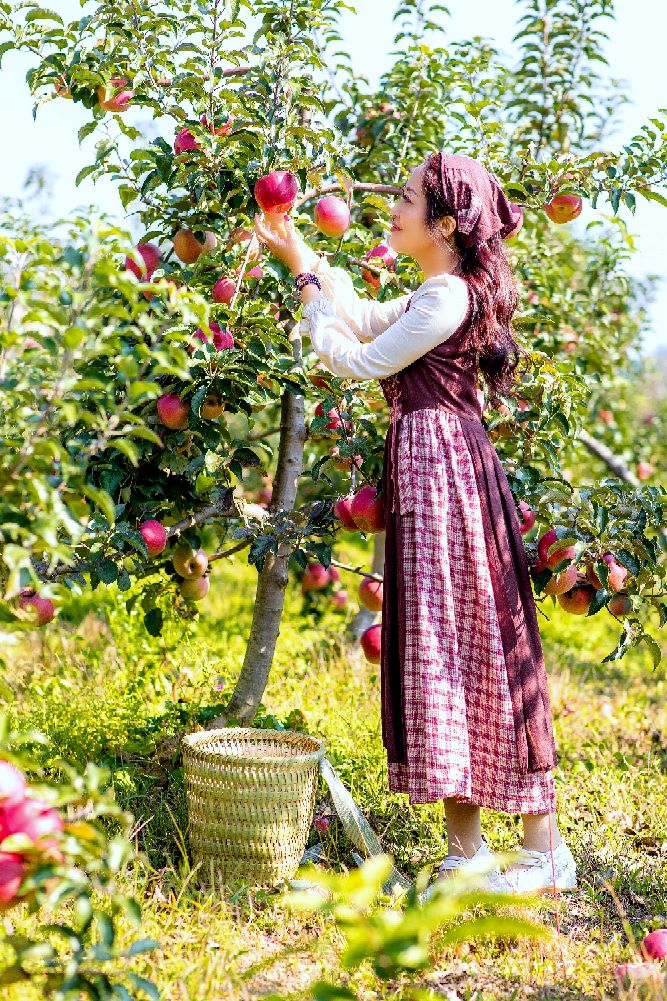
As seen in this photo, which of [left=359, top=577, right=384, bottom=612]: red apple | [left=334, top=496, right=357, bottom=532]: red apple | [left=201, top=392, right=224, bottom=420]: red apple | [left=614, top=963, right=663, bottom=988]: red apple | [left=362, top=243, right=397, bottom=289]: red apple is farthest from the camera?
[left=359, top=577, right=384, bottom=612]: red apple

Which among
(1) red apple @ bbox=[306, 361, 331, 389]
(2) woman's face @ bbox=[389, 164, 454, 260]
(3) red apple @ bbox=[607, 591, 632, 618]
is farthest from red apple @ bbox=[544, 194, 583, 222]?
(3) red apple @ bbox=[607, 591, 632, 618]

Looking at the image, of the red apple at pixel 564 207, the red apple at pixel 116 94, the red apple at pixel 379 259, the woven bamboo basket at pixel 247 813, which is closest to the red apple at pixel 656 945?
the woven bamboo basket at pixel 247 813

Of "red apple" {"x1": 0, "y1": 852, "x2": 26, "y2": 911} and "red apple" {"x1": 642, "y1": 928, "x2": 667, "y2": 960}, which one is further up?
"red apple" {"x1": 0, "y1": 852, "x2": 26, "y2": 911}

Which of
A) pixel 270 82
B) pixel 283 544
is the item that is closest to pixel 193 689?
pixel 283 544

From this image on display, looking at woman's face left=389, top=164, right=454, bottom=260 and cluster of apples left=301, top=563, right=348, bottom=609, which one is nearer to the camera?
woman's face left=389, top=164, right=454, bottom=260

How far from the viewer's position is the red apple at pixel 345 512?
7.99 feet

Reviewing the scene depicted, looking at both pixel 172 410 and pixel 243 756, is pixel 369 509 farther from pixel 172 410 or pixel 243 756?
pixel 243 756

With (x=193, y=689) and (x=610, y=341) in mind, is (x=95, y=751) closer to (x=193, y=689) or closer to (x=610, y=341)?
(x=193, y=689)

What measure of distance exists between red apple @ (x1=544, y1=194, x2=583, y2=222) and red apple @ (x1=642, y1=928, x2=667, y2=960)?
1.69 metres

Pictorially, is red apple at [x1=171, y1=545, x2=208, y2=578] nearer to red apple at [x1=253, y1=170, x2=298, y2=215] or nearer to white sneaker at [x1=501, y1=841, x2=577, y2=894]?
red apple at [x1=253, y1=170, x2=298, y2=215]

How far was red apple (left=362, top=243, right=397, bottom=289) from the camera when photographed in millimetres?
2598

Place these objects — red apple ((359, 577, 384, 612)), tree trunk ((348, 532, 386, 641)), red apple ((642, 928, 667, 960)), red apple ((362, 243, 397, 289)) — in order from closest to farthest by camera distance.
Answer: red apple ((642, 928, 667, 960)), red apple ((362, 243, 397, 289)), red apple ((359, 577, 384, 612)), tree trunk ((348, 532, 386, 641))

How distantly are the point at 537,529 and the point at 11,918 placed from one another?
1.41 m

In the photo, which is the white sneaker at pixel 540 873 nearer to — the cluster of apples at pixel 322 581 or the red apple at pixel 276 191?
the red apple at pixel 276 191
